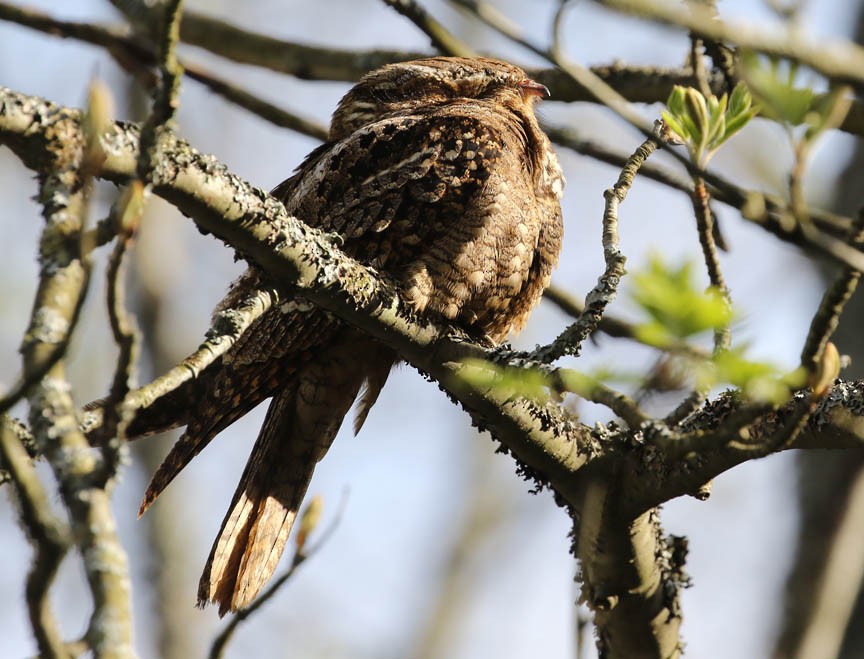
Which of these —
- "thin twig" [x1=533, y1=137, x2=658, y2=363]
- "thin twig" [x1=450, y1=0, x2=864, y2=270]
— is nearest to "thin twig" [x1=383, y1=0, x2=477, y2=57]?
"thin twig" [x1=533, y1=137, x2=658, y2=363]

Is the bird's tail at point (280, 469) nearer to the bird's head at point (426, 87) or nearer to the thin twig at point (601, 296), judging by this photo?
the bird's head at point (426, 87)

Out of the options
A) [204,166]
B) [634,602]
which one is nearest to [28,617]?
[204,166]

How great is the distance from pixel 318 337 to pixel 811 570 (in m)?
3.19

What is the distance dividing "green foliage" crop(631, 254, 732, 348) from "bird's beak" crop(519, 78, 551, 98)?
2.88m

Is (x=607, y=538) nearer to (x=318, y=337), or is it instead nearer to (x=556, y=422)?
(x=556, y=422)

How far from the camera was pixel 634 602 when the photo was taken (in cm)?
305

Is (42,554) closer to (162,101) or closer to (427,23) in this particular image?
(162,101)

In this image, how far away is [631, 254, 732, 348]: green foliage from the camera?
1.45 m

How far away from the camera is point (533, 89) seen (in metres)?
4.30

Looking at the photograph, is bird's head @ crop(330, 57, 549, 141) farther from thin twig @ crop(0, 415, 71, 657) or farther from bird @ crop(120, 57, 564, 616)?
thin twig @ crop(0, 415, 71, 657)

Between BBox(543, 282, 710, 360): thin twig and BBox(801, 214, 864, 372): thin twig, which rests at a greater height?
BBox(543, 282, 710, 360): thin twig

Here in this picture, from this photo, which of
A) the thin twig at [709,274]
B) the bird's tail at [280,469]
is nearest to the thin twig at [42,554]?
the thin twig at [709,274]

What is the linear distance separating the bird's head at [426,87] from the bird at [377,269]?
11 cm

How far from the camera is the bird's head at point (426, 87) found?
14.4 feet
